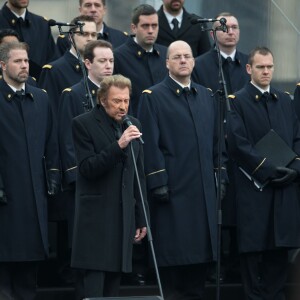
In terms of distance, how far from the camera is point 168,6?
39.7 ft

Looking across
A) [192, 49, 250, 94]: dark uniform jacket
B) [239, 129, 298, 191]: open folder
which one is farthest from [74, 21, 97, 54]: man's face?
[239, 129, 298, 191]: open folder

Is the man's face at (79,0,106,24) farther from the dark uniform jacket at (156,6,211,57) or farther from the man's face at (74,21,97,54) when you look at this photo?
the dark uniform jacket at (156,6,211,57)

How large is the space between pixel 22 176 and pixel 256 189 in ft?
6.77

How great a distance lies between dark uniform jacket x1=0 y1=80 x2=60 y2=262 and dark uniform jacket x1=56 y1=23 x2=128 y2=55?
1.61 m

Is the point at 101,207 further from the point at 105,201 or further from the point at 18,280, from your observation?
Result: the point at 18,280

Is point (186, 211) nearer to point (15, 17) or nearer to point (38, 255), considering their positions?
point (38, 255)

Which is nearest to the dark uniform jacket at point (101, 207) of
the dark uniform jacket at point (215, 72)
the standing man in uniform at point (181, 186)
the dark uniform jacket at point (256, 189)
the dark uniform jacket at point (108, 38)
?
the standing man in uniform at point (181, 186)

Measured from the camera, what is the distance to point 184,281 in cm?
1069

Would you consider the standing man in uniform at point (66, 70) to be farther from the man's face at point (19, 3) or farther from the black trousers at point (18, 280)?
the black trousers at point (18, 280)

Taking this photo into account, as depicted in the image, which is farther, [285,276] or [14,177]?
[285,276]

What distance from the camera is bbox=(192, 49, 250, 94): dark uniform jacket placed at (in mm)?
11492

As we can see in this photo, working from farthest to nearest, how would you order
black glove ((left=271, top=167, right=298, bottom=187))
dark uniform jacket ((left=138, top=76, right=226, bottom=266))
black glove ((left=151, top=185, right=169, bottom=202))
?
black glove ((left=271, top=167, right=298, bottom=187)), dark uniform jacket ((left=138, top=76, right=226, bottom=266)), black glove ((left=151, top=185, right=169, bottom=202))

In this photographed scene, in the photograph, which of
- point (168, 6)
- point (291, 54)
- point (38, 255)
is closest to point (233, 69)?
point (168, 6)

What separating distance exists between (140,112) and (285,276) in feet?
6.33
